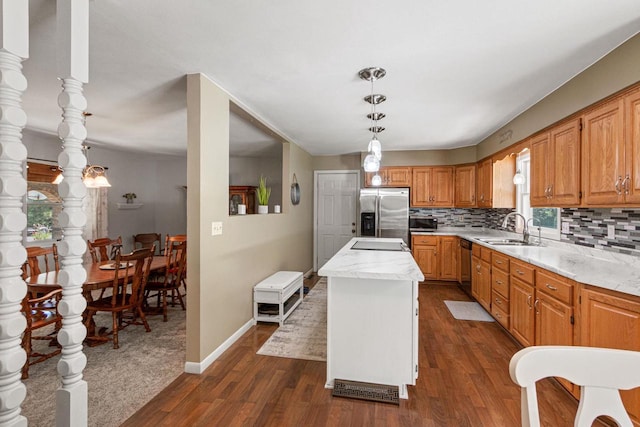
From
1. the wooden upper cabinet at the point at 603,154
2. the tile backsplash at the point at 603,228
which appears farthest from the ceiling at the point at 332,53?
the tile backsplash at the point at 603,228

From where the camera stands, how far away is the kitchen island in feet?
6.89

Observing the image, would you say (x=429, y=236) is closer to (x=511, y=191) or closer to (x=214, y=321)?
(x=511, y=191)

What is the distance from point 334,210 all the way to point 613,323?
15.5 ft

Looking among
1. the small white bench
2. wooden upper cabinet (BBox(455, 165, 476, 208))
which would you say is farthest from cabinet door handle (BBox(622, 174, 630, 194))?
wooden upper cabinet (BBox(455, 165, 476, 208))

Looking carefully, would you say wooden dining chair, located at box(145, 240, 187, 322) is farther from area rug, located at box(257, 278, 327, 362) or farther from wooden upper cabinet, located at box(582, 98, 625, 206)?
wooden upper cabinet, located at box(582, 98, 625, 206)

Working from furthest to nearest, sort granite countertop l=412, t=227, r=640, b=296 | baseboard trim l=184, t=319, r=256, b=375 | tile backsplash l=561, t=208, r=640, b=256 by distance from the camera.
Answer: baseboard trim l=184, t=319, r=256, b=375, tile backsplash l=561, t=208, r=640, b=256, granite countertop l=412, t=227, r=640, b=296

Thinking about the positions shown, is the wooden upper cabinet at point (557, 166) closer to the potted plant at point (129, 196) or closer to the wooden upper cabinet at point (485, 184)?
the wooden upper cabinet at point (485, 184)

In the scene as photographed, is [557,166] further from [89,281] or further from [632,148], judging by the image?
[89,281]

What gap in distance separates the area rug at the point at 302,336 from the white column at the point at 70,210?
1.50m

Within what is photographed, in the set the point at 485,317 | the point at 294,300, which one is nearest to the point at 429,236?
the point at 485,317

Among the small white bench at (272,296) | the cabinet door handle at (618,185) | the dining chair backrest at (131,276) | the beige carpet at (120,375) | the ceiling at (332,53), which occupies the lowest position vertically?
the beige carpet at (120,375)

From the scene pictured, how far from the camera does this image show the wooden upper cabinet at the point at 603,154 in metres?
2.03

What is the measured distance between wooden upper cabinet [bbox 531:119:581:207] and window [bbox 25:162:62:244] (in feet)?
20.2

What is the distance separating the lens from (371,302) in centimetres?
215
